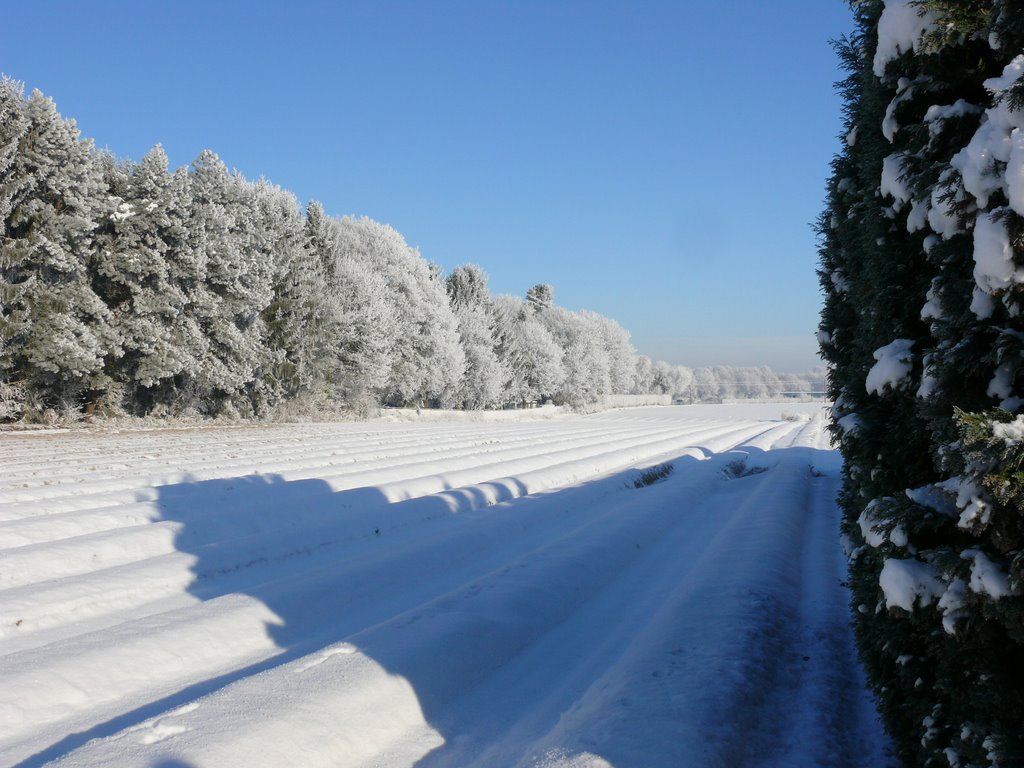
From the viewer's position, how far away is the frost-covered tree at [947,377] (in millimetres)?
2379

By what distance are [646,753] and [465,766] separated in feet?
3.42

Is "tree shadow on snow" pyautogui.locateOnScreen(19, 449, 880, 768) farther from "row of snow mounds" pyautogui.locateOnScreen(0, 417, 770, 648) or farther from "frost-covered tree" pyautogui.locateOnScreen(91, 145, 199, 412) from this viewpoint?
"frost-covered tree" pyautogui.locateOnScreen(91, 145, 199, 412)

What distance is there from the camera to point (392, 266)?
1801 inches

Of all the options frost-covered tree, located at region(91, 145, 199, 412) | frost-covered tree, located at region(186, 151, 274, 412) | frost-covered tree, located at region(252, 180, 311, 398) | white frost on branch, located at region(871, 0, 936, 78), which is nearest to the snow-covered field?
white frost on branch, located at region(871, 0, 936, 78)

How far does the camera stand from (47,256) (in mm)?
25562

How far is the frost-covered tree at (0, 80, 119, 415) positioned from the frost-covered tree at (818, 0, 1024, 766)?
2792 centimetres

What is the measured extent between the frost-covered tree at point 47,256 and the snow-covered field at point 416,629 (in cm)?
1523

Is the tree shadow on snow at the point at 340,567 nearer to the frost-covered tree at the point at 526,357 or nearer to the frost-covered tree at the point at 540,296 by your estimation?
the frost-covered tree at the point at 526,357

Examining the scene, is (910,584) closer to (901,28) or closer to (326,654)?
(901,28)

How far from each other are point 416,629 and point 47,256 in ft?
86.5

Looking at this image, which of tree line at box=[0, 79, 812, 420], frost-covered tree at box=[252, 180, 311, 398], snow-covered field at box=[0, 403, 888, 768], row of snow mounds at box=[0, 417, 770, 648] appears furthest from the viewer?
frost-covered tree at box=[252, 180, 311, 398]

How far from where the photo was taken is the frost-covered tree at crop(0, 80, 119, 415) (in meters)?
24.9

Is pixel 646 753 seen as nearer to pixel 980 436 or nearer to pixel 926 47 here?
pixel 980 436

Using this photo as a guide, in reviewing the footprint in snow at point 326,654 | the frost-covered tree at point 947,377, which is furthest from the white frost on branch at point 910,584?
the footprint in snow at point 326,654
